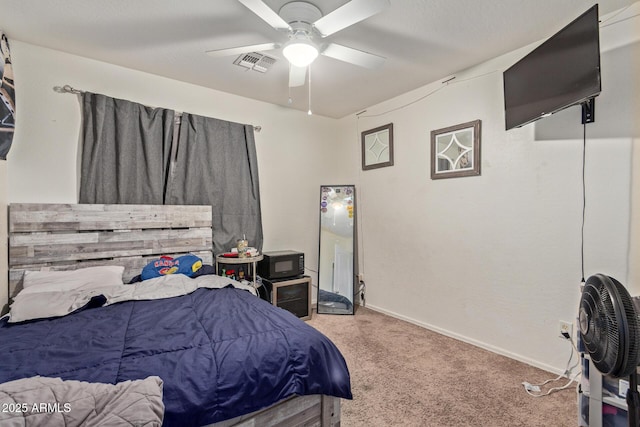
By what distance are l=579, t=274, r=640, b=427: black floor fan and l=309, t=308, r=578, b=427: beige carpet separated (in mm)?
831

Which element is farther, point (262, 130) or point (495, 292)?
point (262, 130)

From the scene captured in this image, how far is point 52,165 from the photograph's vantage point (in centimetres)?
248

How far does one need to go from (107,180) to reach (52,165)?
0.39 meters

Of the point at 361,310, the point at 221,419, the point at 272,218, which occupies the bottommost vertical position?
the point at 361,310

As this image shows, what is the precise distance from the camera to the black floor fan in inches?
41.7

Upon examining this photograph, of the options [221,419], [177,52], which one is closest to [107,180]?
[177,52]

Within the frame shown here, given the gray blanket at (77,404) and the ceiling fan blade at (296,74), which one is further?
the ceiling fan blade at (296,74)

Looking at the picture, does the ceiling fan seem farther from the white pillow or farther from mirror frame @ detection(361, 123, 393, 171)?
the white pillow

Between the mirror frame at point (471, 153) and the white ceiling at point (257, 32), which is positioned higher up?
the white ceiling at point (257, 32)

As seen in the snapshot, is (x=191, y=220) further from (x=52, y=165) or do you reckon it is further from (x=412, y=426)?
(x=412, y=426)

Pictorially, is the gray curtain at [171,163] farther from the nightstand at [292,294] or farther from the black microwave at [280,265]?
the nightstand at [292,294]

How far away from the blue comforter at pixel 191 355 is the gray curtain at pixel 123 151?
49.6 inches

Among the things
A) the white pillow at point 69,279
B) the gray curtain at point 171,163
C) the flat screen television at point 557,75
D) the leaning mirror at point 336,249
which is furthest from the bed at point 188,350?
the flat screen television at point 557,75

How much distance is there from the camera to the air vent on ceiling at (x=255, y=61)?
2590 millimetres
